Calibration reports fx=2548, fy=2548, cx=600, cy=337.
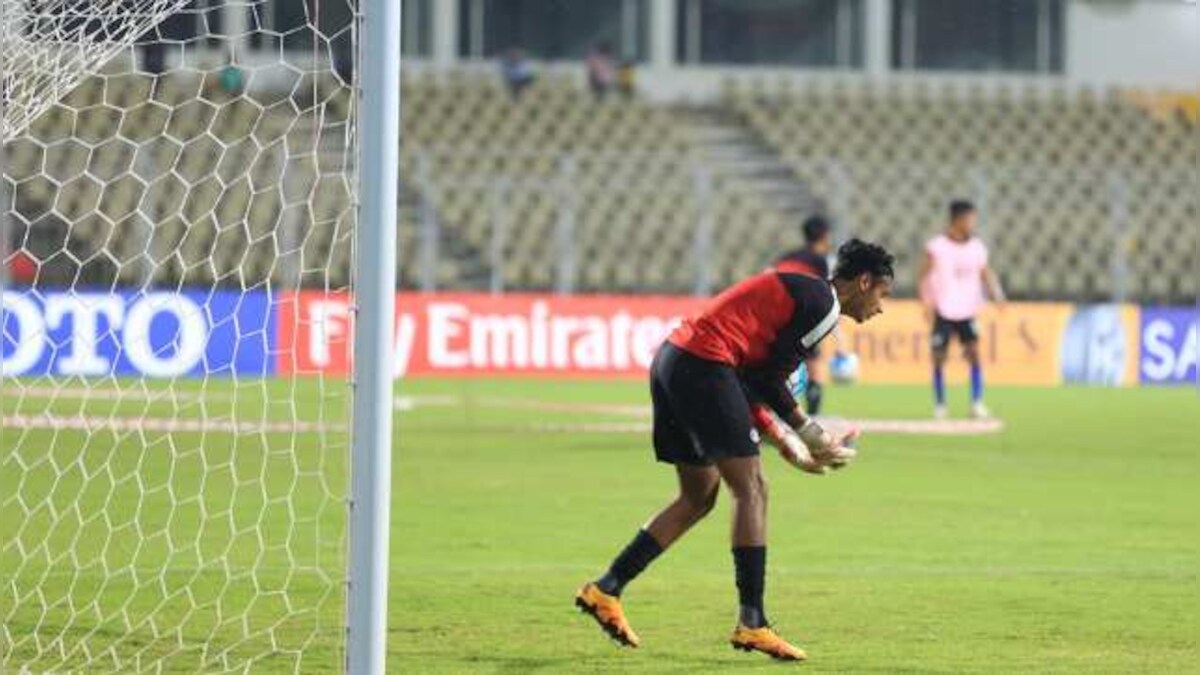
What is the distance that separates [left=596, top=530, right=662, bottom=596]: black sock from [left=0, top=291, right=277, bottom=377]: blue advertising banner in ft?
52.9

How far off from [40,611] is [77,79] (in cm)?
235

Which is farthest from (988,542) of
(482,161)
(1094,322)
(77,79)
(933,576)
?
(482,161)

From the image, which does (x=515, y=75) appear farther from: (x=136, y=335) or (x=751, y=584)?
(x=751, y=584)

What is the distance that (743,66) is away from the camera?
46062mm

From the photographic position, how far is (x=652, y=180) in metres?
40.3

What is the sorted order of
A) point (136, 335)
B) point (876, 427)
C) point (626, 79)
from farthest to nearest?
point (626, 79) < point (136, 335) < point (876, 427)

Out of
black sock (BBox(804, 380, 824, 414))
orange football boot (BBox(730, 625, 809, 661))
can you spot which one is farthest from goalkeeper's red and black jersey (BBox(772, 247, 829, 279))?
orange football boot (BBox(730, 625, 809, 661))

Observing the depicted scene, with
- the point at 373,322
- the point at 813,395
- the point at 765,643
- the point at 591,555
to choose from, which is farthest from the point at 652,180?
the point at 373,322

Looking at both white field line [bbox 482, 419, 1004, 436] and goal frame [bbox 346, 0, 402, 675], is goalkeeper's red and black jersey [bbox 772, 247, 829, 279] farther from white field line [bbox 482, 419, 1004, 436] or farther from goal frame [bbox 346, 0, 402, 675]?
goal frame [bbox 346, 0, 402, 675]

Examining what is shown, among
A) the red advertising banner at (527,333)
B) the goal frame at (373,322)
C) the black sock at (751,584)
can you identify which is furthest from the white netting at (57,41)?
the red advertising banner at (527,333)

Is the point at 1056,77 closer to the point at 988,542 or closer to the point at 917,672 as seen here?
the point at 988,542

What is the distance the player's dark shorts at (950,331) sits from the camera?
26422 mm

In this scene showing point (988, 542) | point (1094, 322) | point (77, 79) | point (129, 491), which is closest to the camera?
point (77, 79)

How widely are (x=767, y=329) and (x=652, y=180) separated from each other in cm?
3008
